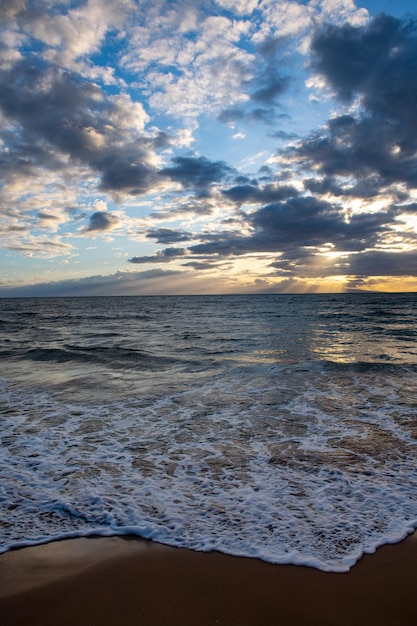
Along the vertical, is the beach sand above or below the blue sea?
above

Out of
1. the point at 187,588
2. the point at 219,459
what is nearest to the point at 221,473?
the point at 219,459

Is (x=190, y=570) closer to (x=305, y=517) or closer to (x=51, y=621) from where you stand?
(x=51, y=621)

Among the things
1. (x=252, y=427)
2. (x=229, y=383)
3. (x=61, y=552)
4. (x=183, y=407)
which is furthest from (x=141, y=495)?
(x=229, y=383)

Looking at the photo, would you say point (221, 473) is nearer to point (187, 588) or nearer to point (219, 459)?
point (219, 459)

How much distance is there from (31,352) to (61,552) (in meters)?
15.0

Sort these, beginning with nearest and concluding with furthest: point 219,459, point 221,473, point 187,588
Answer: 1. point 187,588
2. point 221,473
3. point 219,459

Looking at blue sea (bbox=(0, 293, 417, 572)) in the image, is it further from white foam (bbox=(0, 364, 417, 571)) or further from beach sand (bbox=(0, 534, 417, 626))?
beach sand (bbox=(0, 534, 417, 626))

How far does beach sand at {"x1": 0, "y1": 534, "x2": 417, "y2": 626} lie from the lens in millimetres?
2527

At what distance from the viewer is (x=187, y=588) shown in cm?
283

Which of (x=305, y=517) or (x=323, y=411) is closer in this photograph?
(x=305, y=517)

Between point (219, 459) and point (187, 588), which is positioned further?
point (219, 459)

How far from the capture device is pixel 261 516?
149 inches

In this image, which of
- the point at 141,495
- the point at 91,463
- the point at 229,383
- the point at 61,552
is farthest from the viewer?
the point at 229,383

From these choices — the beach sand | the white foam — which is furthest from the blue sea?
the beach sand
